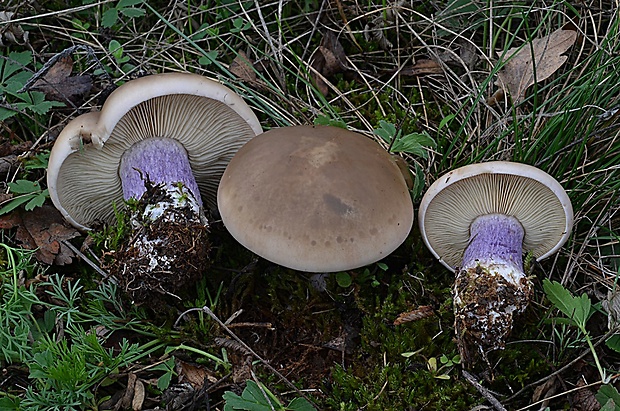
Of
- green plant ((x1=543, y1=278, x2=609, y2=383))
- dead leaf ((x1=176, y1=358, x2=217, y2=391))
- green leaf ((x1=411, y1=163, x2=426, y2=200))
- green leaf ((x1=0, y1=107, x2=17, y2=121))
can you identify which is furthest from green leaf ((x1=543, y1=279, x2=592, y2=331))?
green leaf ((x1=0, y1=107, x2=17, y2=121))

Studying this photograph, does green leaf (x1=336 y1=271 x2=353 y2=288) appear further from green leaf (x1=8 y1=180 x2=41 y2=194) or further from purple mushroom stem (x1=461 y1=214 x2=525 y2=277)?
green leaf (x1=8 y1=180 x2=41 y2=194)

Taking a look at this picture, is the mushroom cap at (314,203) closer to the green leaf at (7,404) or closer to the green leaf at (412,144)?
the green leaf at (412,144)

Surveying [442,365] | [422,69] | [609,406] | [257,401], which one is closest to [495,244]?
[442,365]

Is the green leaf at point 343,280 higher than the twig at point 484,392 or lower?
higher

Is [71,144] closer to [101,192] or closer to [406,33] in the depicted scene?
[101,192]

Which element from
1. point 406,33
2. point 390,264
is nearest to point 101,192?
point 390,264

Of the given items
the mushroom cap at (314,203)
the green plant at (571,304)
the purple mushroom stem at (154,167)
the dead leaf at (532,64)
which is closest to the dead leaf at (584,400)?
the green plant at (571,304)

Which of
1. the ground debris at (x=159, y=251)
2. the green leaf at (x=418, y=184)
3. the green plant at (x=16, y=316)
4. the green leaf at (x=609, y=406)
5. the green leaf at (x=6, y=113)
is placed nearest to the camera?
the green leaf at (x=609, y=406)
